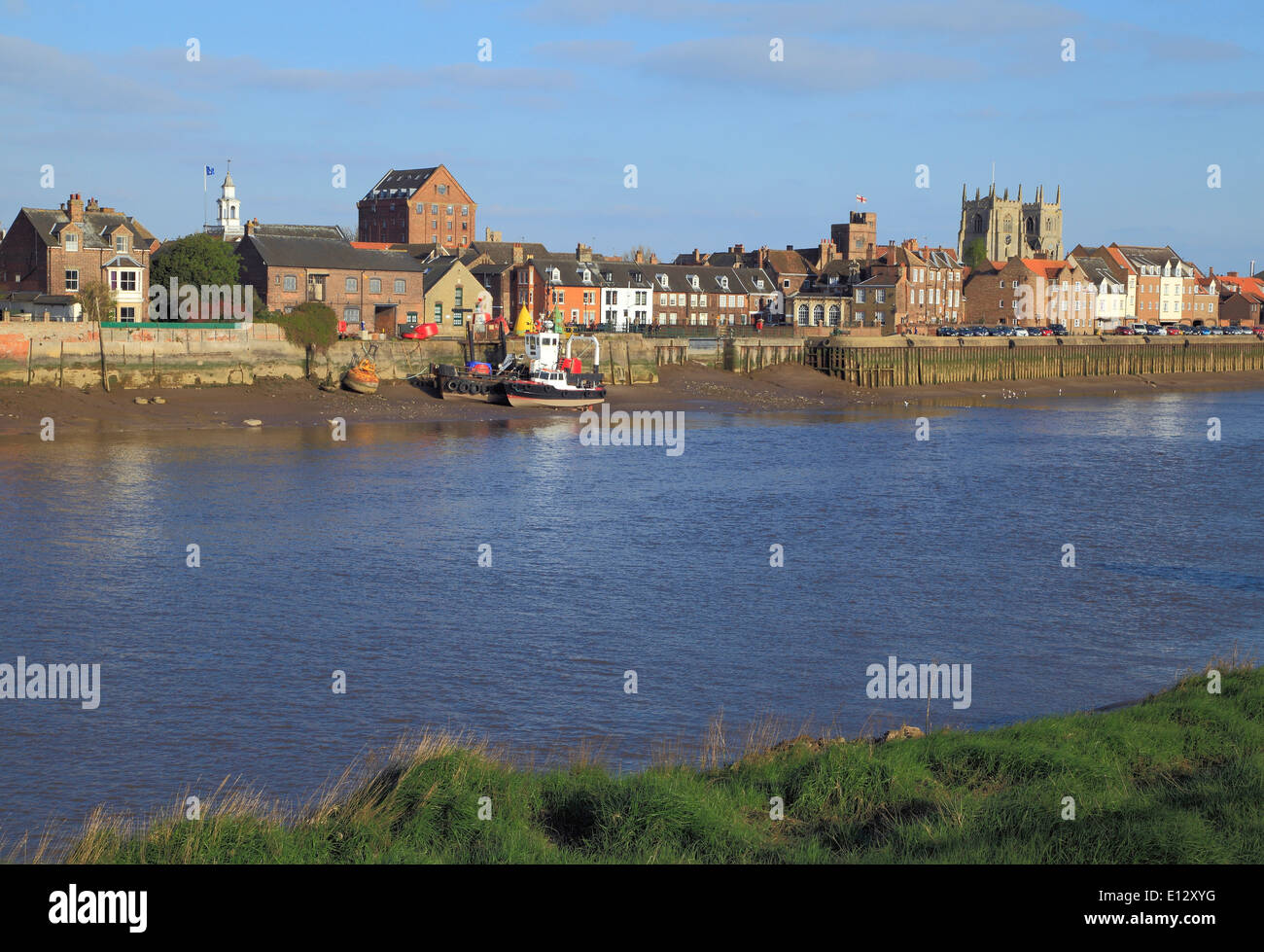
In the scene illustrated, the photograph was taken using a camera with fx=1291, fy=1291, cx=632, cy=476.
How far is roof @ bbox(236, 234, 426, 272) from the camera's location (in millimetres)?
79250

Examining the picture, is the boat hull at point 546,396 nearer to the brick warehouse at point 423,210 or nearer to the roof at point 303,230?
the roof at point 303,230

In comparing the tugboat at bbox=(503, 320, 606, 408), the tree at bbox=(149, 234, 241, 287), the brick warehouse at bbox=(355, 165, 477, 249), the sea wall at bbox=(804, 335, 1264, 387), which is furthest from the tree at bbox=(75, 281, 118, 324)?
the brick warehouse at bbox=(355, 165, 477, 249)

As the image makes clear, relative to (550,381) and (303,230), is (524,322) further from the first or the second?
(303,230)

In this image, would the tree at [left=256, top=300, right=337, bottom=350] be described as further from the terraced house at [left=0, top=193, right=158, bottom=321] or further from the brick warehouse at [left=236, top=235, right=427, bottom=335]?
the brick warehouse at [left=236, top=235, right=427, bottom=335]

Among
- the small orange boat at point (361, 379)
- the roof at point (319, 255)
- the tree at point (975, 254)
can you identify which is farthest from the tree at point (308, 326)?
the tree at point (975, 254)

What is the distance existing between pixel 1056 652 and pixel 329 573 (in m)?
14.9

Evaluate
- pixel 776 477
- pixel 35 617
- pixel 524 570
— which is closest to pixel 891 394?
pixel 776 477

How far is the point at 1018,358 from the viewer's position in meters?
96.9

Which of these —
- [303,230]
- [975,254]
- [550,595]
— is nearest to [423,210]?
[303,230]

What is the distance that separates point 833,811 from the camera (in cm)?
1183

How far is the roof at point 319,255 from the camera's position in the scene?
79.2m
